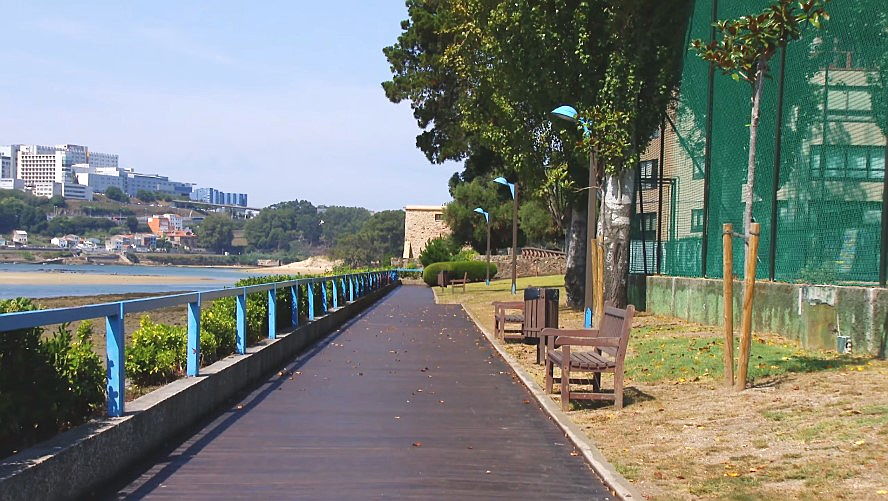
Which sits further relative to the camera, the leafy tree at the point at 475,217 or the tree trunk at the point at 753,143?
the leafy tree at the point at 475,217

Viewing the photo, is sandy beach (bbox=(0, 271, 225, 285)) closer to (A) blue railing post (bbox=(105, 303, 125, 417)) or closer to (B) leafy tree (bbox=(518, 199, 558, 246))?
(B) leafy tree (bbox=(518, 199, 558, 246))

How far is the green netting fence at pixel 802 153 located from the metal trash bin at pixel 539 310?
10.8ft

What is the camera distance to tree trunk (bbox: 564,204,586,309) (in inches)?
1121

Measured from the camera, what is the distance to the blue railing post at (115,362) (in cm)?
709

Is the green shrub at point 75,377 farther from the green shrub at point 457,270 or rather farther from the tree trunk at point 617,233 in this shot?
the green shrub at point 457,270

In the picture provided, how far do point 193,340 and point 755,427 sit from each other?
514cm

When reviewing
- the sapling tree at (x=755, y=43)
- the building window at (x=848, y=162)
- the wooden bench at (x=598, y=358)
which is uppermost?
the sapling tree at (x=755, y=43)

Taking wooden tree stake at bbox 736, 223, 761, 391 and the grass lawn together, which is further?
wooden tree stake at bbox 736, 223, 761, 391

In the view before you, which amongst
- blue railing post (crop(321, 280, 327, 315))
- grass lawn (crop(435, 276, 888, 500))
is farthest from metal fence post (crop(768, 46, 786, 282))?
blue railing post (crop(321, 280, 327, 315))

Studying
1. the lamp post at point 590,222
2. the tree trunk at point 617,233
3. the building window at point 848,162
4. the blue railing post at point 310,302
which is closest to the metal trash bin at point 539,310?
the lamp post at point 590,222

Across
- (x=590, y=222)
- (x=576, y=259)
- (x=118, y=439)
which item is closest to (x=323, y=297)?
(x=590, y=222)

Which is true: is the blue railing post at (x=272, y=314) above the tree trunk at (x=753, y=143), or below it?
below

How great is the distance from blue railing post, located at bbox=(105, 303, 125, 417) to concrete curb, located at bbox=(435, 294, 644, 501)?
3463 mm

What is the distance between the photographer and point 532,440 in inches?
343
